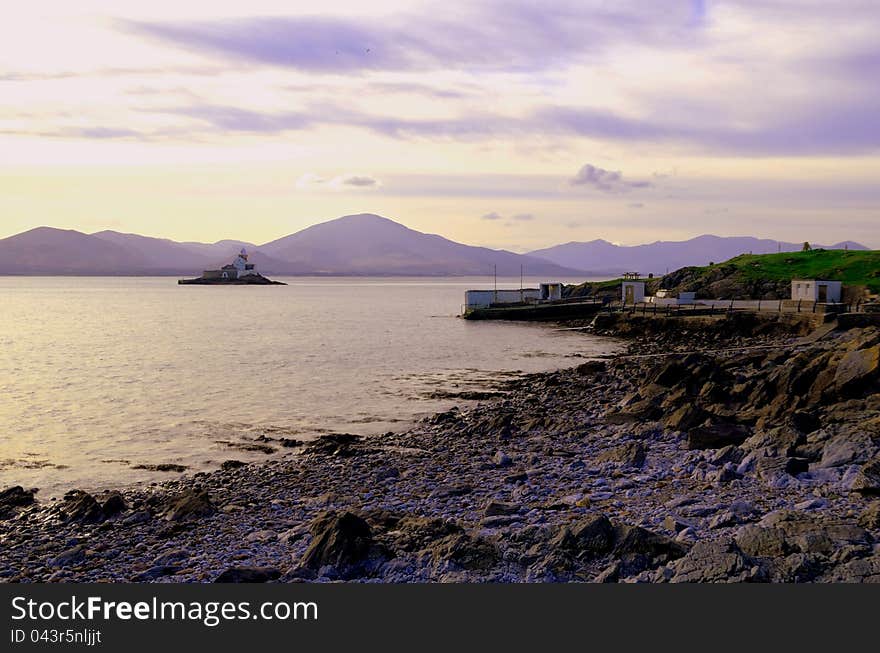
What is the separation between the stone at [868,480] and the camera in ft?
40.4

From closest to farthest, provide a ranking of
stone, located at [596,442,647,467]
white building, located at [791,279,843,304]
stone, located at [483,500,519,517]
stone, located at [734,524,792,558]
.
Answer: stone, located at [734,524,792,558] → stone, located at [483,500,519,517] → stone, located at [596,442,647,467] → white building, located at [791,279,843,304]

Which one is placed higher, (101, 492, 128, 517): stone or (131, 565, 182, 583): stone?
(131, 565, 182, 583): stone

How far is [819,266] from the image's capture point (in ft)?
245

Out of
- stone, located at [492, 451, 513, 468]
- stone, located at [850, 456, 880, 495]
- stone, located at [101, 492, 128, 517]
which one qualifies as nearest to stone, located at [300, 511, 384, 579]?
stone, located at [101, 492, 128, 517]

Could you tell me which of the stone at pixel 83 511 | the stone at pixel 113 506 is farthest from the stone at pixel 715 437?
the stone at pixel 83 511

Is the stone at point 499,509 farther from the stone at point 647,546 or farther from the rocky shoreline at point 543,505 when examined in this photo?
the stone at point 647,546

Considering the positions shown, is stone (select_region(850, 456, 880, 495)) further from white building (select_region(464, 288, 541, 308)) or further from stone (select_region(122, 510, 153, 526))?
white building (select_region(464, 288, 541, 308))

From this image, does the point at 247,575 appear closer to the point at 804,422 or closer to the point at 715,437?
the point at 715,437

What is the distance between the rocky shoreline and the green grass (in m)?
49.7

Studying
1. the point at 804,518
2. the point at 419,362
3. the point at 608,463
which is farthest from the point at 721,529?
the point at 419,362

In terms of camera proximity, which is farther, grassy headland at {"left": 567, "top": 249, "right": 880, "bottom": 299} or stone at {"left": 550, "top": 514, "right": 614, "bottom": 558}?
grassy headland at {"left": 567, "top": 249, "right": 880, "bottom": 299}

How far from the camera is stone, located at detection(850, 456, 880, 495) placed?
40.4 feet

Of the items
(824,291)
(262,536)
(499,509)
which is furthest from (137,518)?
(824,291)

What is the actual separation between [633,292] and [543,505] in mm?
62188
